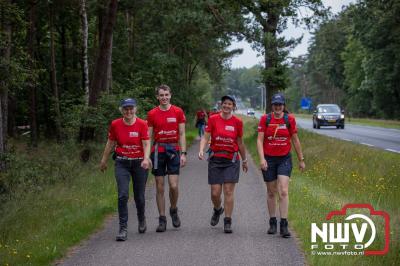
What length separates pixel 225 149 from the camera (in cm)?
913

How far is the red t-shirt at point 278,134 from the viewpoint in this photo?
876cm

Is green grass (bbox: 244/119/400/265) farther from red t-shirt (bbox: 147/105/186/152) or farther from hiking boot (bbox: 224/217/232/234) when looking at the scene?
red t-shirt (bbox: 147/105/186/152)

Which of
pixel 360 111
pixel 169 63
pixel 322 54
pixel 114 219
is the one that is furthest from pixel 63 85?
pixel 322 54

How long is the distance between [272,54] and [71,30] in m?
12.6

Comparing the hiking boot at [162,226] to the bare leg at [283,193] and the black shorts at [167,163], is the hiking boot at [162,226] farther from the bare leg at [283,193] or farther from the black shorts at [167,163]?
the bare leg at [283,193]

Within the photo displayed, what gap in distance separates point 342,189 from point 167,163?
16.3 ft

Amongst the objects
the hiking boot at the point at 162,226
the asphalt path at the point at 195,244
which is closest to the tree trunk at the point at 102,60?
the asphalt path at the point at 195,244

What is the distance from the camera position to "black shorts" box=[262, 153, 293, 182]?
28.9 feet

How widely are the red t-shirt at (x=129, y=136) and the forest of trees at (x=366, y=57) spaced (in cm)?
1974

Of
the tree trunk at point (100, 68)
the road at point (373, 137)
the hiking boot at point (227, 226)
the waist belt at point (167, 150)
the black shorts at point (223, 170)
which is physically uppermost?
the tree trunk at point (100, 68)

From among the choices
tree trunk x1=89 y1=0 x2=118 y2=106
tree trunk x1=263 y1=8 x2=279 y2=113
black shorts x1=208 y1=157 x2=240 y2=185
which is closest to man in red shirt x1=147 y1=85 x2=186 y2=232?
black shorts x1=208 y1=157 x2=240 y2=185

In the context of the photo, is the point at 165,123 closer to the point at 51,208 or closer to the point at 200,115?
the point at 51,208

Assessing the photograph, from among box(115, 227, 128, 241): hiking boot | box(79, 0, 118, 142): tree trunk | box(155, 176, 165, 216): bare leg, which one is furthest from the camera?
box(79, 0, 118, 142): tree trunk

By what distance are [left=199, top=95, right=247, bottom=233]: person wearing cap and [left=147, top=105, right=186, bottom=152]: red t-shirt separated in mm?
452
